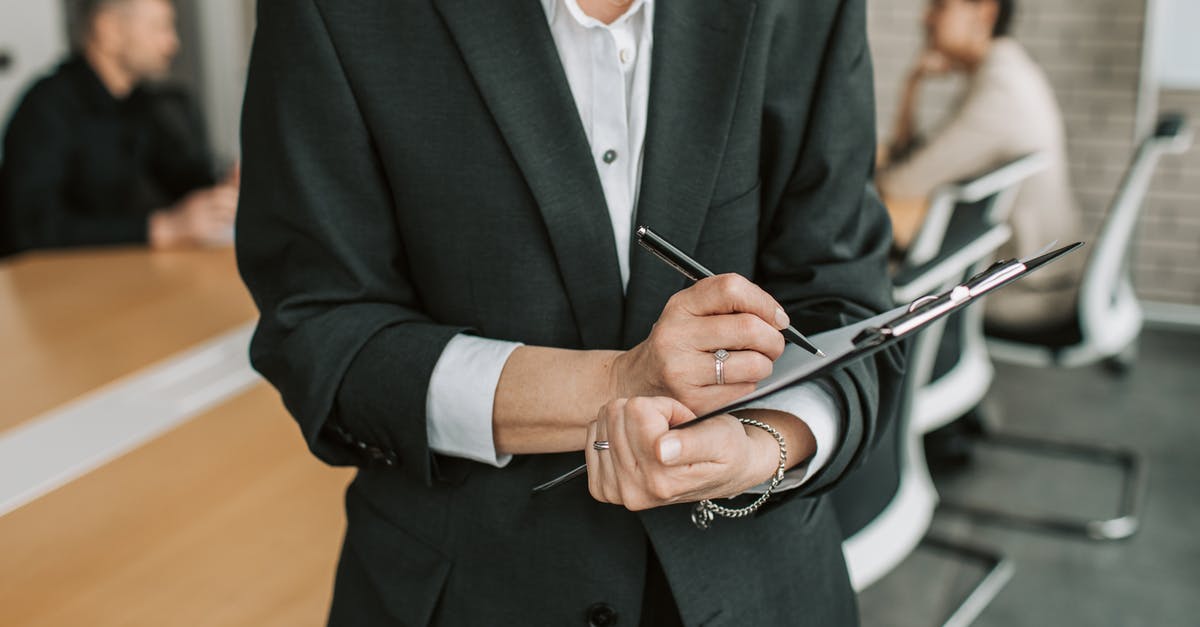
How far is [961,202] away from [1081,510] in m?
1.19

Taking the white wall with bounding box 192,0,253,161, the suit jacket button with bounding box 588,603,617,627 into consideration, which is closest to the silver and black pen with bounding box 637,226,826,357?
the suit jacket button with bounding box 588,603,617,627

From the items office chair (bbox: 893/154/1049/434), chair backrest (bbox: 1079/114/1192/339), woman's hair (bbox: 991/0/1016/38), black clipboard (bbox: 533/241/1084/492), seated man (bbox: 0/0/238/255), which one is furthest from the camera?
woman's hair (bbox: 991/0/1016/38)

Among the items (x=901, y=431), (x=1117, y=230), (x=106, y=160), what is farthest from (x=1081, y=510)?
(x=106, y=160)

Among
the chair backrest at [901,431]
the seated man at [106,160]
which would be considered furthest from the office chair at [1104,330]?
the seated man at [106,160]

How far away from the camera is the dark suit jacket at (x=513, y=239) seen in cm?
82

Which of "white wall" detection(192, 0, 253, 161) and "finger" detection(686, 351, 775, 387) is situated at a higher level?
"finger" detection(686, 351, 775, 387)

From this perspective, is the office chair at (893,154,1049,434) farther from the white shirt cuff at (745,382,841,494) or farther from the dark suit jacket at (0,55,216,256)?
the dark suit jacket at (0,55,216,256)

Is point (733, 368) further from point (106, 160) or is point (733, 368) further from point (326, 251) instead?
point (106, 160)

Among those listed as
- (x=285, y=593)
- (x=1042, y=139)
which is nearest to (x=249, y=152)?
(x=285, y=593)

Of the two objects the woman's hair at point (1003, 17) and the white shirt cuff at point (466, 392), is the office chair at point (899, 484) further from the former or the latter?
the woman's hair at point (1003, 17)

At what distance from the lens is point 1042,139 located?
326cm

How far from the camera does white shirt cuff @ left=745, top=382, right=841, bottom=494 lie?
80cm

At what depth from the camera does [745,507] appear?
0.83 meters

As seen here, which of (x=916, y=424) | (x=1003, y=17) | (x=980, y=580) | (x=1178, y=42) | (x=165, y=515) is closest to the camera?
(x=165, y=515)
